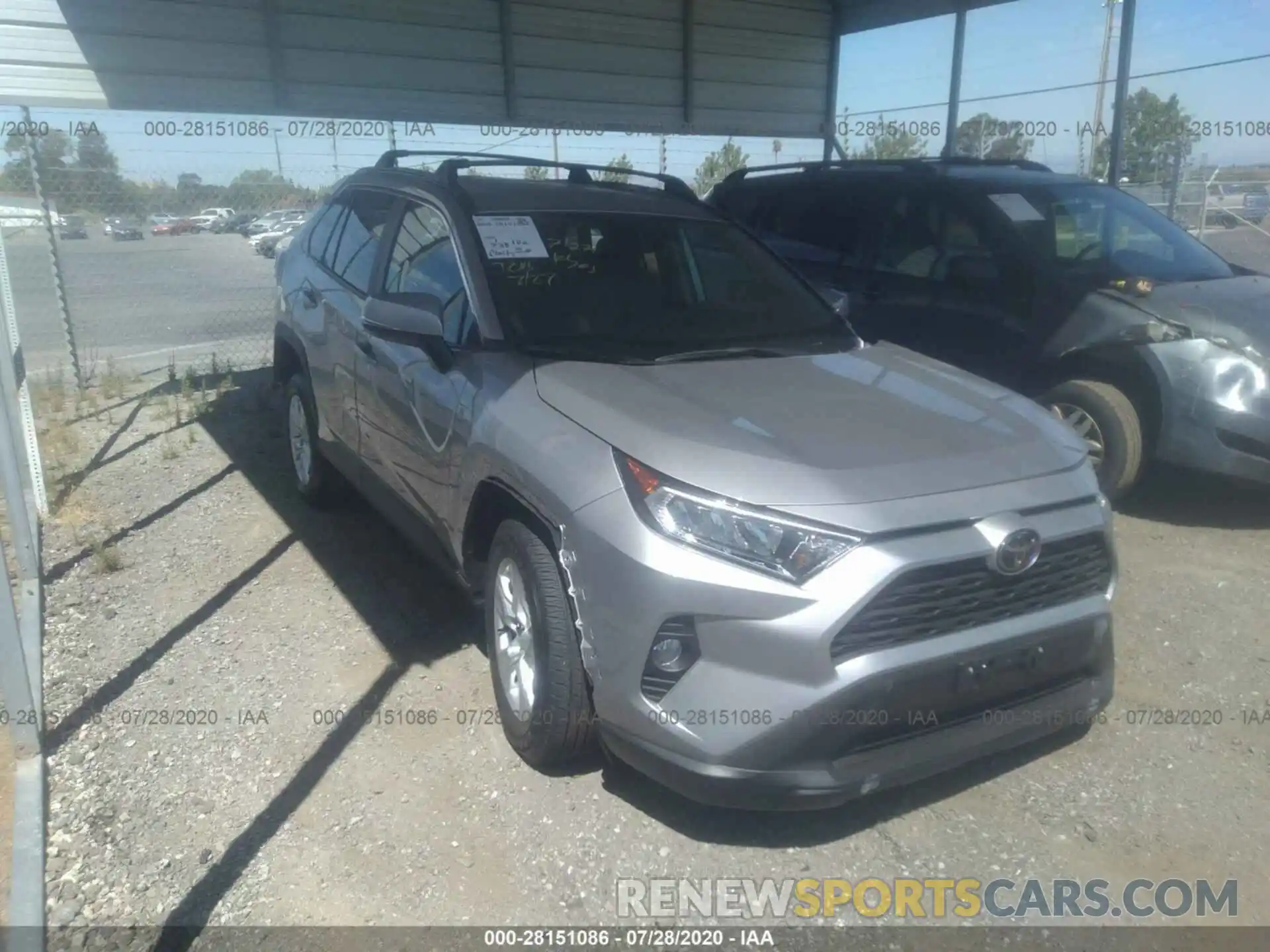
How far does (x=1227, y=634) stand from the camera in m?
4.59

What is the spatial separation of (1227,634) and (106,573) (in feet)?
17.5

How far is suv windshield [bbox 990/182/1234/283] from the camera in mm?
6297

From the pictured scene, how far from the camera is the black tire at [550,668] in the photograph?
10.3ft

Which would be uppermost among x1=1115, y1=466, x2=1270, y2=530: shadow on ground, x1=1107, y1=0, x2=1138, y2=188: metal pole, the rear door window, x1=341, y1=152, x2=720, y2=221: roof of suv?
x1=1107, y1=0, x2=1138, y2=188: metal pole

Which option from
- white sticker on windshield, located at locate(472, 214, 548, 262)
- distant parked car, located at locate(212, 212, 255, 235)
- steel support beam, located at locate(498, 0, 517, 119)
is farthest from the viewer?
distant parked car, located at locate(212, 212, 255, 235)

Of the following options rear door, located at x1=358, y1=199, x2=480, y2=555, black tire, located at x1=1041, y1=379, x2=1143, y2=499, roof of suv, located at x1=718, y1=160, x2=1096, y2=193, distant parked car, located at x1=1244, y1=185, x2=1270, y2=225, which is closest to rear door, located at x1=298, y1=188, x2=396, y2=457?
rear door, located at x1=358, y1=199, x2=480, y2=555

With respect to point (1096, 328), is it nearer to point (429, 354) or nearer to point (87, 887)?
point (429, 354)

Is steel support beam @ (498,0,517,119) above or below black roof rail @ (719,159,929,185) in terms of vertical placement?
above

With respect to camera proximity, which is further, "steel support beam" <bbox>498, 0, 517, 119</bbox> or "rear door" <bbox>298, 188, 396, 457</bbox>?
"steel support beam" <bbox>498, 0, 517, 119</bbox>

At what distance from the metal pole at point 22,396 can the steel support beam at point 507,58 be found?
4752mm

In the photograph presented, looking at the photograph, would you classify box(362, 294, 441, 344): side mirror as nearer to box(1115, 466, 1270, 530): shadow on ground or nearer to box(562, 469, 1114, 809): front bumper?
box(562, 469, 1114, 809): front bumper

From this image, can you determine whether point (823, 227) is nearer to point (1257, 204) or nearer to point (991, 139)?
point (991, 139)

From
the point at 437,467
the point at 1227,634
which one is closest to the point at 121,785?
the point at 437,467

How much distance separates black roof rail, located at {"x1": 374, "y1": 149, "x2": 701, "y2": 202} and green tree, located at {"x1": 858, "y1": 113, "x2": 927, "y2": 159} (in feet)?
20.8
